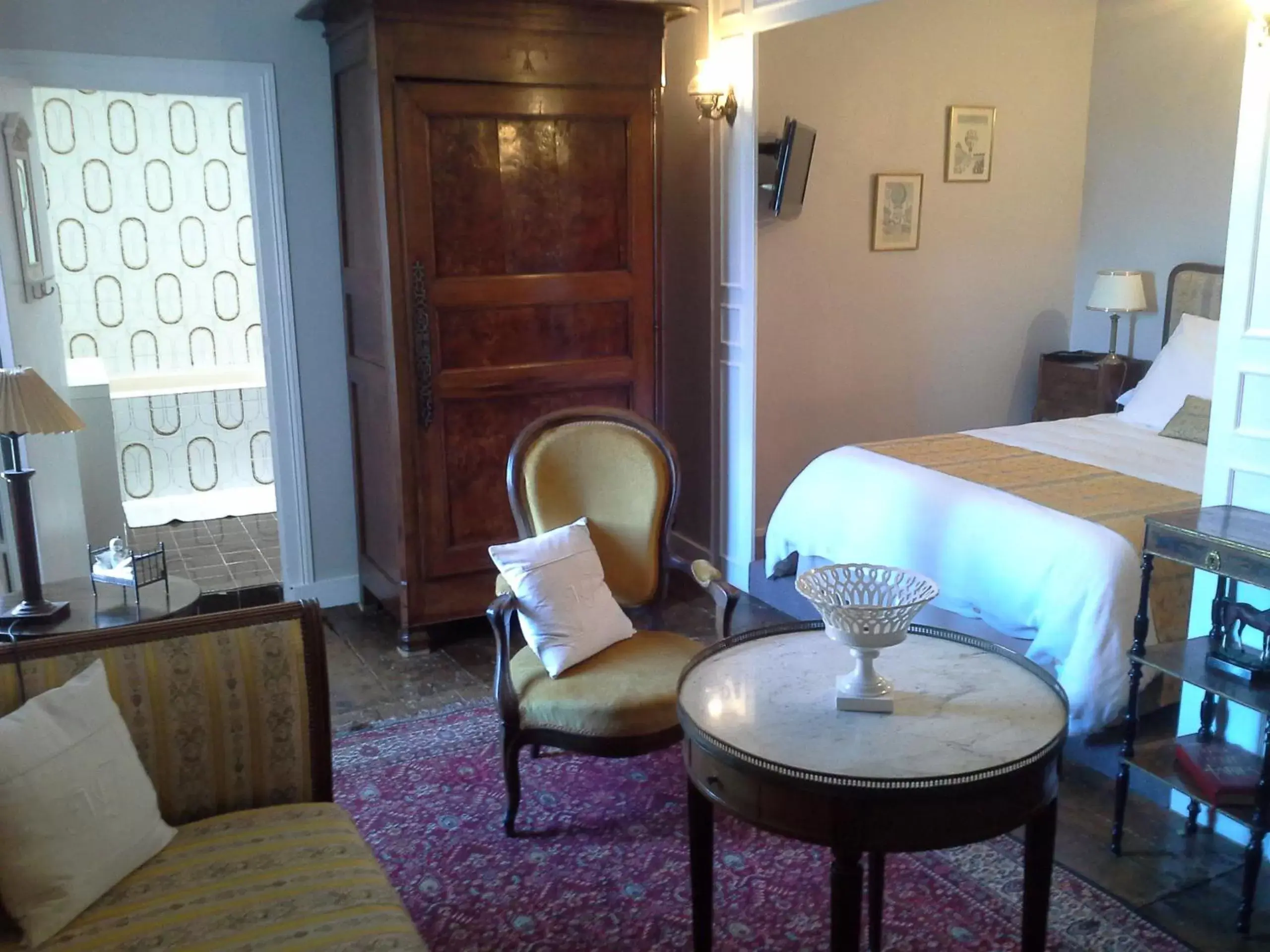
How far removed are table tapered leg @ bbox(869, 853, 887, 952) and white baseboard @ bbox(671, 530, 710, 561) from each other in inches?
103

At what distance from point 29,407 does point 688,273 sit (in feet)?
9.07

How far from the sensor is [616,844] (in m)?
2.75

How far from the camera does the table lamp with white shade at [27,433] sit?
276 cm

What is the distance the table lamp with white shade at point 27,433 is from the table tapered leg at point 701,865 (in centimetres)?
177

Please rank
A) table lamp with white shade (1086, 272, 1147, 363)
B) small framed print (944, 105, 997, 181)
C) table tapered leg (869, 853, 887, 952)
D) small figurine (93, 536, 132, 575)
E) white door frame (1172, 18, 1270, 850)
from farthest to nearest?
small framed print (944, 105, 997, 181)
table lamp with white shade (1086, 272, 1147, 363)
small figurine (93, 536, 132, 575)
white door frame (1172, 18, 1270, 850)
table tapered leg (869, 853, 887, 952)

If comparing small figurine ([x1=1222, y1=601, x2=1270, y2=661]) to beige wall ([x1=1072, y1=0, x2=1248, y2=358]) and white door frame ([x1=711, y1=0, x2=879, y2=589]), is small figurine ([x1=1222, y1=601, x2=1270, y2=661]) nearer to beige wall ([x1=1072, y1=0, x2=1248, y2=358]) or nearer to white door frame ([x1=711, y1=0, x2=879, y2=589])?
white door frame ([x1=711, y1=0, x2=879, y2=589])

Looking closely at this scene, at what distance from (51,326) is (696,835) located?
310cm

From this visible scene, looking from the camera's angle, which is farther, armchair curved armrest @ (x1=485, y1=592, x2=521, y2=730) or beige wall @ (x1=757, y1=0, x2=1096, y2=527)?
beige wall @ (x1=757, y1=0, x2=1096, y2=527)

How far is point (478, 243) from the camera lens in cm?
383

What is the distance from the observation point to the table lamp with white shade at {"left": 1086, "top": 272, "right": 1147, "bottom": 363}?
518 centimetres

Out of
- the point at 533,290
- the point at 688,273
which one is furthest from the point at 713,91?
the point at 533,290

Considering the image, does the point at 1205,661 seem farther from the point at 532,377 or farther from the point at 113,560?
the point at 113,560

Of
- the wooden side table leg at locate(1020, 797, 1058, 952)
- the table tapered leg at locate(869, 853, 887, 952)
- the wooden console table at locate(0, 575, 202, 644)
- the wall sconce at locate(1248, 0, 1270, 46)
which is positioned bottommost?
the table tapered leg at locate(869, 853, 887, 952)

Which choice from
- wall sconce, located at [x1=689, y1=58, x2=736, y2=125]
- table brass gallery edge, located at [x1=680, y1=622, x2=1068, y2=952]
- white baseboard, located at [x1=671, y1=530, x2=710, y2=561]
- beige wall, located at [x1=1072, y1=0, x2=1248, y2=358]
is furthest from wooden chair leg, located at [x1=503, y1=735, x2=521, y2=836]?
beige wall, located at [x1=1072, y1=0, x2=1248, y2=358]
